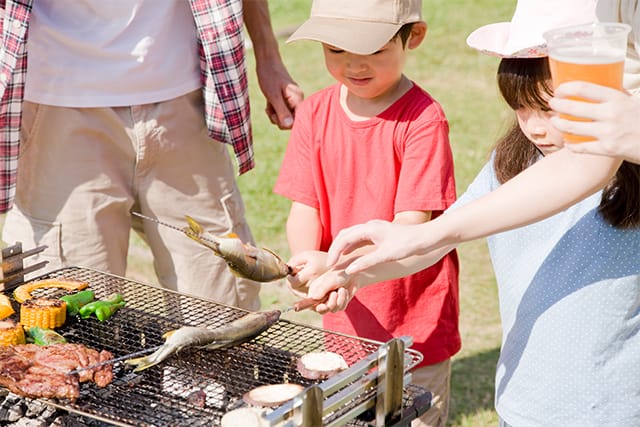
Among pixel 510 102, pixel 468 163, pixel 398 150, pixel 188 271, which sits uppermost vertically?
pixel 510 102

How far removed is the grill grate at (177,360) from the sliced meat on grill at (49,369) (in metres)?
0.03

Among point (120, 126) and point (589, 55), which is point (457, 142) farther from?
point (589, 55)

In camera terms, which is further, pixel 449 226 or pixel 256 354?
pixel 256 354

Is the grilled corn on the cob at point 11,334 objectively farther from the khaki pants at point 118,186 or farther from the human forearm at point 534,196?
the human forearm at point 534,196

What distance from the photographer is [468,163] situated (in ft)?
30.4

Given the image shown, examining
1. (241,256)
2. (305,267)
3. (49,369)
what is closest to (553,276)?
(305,267)

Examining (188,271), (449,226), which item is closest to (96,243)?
(188,271)

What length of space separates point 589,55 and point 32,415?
80.1 inches

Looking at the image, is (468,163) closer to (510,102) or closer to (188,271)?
(188,271)

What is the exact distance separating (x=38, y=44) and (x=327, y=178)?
1340 mm

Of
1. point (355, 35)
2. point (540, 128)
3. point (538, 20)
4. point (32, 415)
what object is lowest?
point (32, 415)

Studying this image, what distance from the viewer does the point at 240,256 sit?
11.4ft

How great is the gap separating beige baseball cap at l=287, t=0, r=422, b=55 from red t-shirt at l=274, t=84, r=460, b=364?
296 mm

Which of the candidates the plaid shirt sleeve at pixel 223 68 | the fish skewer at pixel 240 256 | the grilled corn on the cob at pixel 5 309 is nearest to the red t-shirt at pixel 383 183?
the plaid shirt sleeve at pixel 223 68
